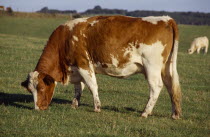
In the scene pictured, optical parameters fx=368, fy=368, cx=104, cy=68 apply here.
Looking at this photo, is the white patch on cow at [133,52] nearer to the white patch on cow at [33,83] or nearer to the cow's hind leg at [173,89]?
the cow's hind leg at [173,89]

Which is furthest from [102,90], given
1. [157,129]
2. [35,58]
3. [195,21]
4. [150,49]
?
[195,21]

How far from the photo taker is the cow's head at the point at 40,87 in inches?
363

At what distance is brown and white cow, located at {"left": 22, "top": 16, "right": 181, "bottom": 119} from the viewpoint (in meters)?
9.00

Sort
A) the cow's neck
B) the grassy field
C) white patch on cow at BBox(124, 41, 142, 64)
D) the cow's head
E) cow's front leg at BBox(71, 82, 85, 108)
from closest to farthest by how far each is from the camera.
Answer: the grassy field < white patch on cow at BBox(124, 41, 142, 64) < the cow's head < the cow's neck < cow's front leg at BBox(71, 82, 85, 108)

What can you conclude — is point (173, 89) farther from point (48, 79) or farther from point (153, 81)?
point (48, 79)

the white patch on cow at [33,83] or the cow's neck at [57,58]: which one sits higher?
the cow's neck at [57,58]

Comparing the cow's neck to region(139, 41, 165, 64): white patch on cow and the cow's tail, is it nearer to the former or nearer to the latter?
region(139, 41, 165, 64): white patch on cow

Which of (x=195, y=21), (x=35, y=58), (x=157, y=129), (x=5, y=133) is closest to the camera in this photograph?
(x=5, y=133)

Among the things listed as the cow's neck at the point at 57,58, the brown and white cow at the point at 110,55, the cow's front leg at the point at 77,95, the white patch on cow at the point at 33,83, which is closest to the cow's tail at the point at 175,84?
the brown and white cow at the point at 110,55

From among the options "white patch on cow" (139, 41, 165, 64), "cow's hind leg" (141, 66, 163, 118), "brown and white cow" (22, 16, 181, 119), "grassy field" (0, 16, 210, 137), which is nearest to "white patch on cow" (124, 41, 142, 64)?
"brown and white cow" (22, 16, 181, 119)

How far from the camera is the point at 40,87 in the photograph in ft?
30.4

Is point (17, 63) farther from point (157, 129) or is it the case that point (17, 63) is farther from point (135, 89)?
point (157, 129)

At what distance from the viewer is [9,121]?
25.7 feet

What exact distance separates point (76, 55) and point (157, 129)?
2994mm
